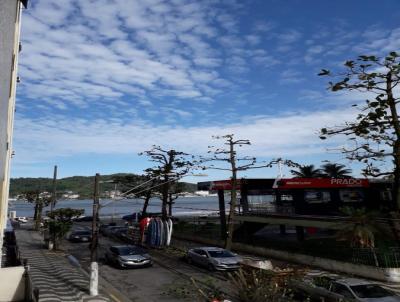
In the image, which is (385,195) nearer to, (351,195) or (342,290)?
(351,195)

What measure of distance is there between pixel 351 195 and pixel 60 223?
2863 cm

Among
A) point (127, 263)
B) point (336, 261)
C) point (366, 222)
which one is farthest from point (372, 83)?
point (127, 263)

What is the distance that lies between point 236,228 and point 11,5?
38.0 meters

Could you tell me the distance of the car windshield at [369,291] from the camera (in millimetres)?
15766

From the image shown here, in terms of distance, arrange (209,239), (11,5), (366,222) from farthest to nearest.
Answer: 1. (209,239)
2. (366,222)
3. (11,5)

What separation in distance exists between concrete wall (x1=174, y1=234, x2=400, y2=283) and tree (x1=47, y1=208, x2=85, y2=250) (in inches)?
610

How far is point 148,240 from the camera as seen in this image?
24.5m

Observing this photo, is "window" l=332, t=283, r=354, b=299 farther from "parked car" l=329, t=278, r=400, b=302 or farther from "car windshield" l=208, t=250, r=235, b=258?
"car windshield" l=208, t=250, r=235, b=258

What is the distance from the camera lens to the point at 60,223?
124 ft

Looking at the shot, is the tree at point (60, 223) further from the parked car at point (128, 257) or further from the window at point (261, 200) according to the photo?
the window at point (261, 200)

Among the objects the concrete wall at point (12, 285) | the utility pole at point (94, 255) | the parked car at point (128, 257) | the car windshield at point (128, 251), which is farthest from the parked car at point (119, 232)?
the concrete wall at point (12, 285)

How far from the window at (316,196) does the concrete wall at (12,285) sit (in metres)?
29.8

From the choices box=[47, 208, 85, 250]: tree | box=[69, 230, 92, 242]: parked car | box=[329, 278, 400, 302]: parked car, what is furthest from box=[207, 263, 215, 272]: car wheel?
box=[69, 230, 92, 242]: parked car

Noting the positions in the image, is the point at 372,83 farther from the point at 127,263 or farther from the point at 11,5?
the point at 127,263
